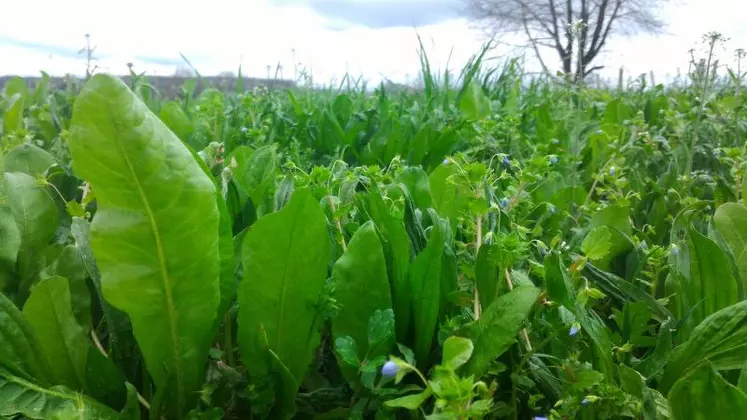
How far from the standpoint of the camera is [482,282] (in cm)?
119

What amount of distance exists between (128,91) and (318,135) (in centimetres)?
233

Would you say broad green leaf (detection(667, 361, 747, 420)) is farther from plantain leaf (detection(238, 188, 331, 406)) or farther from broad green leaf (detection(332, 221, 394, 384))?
plantain leaf (detection(238, 188, 331, 406))

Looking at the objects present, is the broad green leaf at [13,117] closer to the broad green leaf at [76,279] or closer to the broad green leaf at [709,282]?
the broad green leaf at [76,279]

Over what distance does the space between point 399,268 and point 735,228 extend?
2.59ft

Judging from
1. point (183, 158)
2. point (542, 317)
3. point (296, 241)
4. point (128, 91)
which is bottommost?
point (542, 317)

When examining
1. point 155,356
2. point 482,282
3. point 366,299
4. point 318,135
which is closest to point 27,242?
point 155,356

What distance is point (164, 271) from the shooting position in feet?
3.67

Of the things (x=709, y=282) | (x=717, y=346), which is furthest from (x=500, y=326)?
(x=709, y=282)

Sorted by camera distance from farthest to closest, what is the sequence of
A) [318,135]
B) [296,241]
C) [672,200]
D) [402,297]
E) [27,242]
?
1. [318,135]
2. [672,200]
3. [27,242]
4. [402,297]
5. [296,241]

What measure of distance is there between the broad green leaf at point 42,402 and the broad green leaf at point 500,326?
63 cm

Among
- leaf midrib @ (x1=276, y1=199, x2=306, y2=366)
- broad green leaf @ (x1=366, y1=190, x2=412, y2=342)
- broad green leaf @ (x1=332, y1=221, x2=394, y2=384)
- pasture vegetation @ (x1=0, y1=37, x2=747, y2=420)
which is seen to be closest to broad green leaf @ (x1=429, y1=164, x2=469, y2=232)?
pasture vegetation @ (x1=0, y1=37, x2=747, y2=420)

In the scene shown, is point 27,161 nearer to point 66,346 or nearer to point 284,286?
point 66,346

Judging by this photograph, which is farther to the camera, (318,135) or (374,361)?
(318,135)

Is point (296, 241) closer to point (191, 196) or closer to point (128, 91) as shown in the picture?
point (191, 196)
